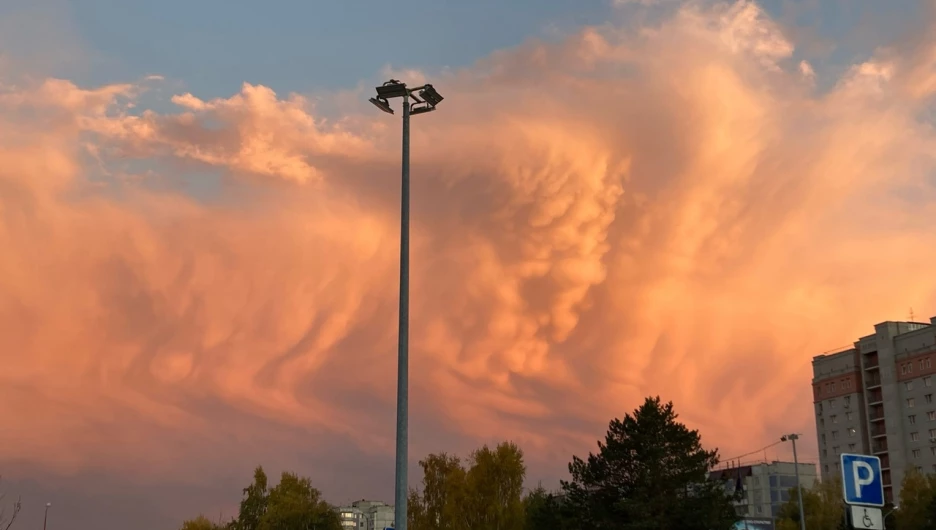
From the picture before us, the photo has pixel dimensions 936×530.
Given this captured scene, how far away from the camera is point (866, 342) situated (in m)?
136

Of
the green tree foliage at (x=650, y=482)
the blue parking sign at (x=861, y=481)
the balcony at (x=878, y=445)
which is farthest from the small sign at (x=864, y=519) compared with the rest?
the balcony at (x=878, y=445)

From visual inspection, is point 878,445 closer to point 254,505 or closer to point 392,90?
point 254,505

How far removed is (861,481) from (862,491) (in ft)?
0.44

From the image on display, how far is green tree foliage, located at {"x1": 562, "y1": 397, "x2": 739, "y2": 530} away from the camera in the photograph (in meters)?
62.1

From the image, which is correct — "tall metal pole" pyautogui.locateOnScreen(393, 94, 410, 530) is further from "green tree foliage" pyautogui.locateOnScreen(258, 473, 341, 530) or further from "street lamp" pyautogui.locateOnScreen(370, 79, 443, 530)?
"green tree foliage" pyautogui.locateOnScreen(258, 473, 341, 530)

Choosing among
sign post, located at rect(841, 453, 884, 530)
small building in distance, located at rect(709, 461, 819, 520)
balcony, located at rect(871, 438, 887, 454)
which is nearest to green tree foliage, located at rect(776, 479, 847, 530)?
balcony, located at rect(871, 438, 887, 454)

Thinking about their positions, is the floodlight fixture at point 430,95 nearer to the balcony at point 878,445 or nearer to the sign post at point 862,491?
the sign post at point 862,491

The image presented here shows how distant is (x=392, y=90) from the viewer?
928 inches

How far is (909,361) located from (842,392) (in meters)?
14.6

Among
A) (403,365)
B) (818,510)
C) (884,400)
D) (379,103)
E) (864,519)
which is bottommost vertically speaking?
(864,519)

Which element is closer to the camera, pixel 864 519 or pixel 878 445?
pixel 864 519

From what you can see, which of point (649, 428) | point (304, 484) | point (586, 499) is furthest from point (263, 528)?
point (649, 428)

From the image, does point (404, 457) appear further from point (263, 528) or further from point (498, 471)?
point (263, 528)

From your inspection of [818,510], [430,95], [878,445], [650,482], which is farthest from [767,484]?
[430,95]
